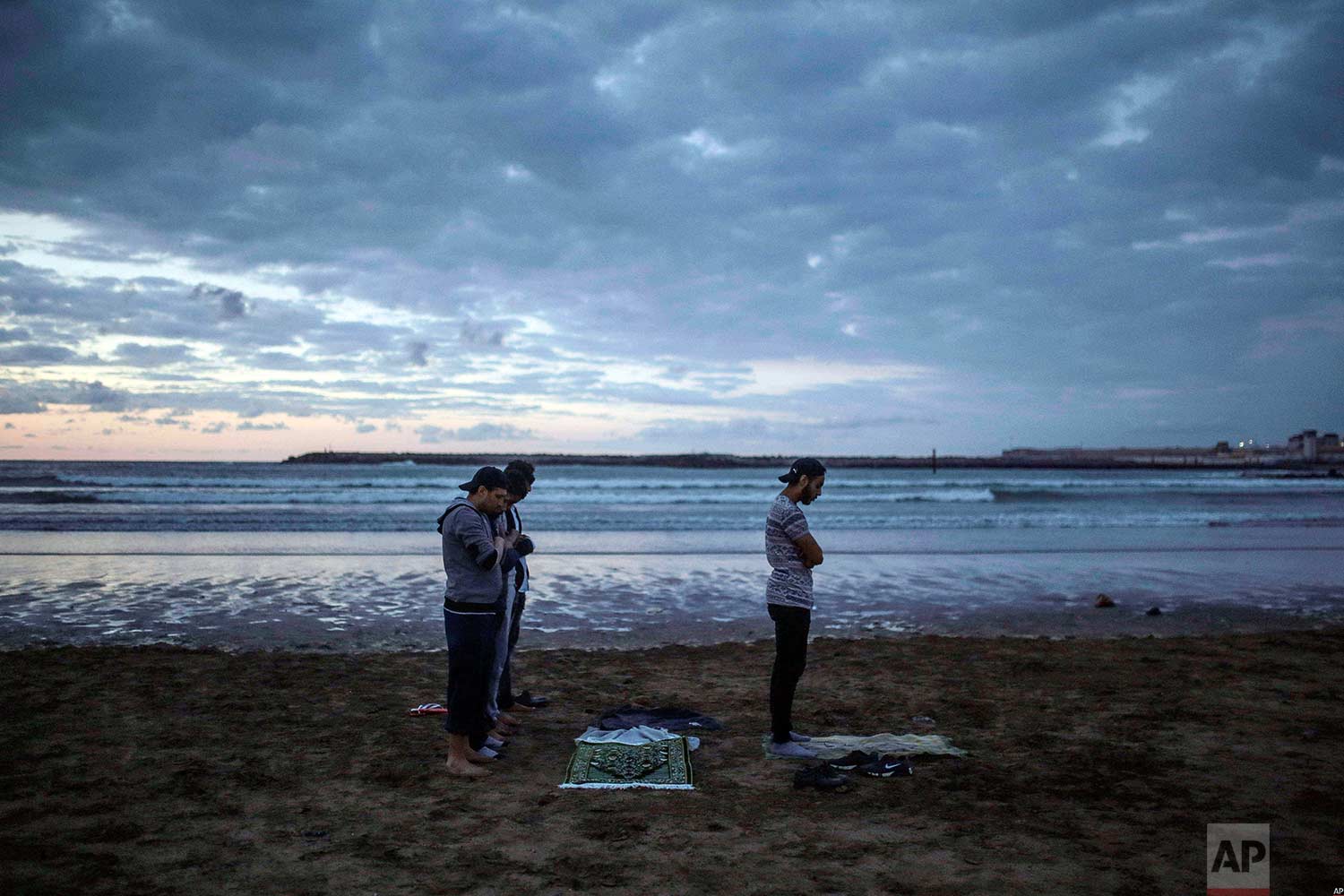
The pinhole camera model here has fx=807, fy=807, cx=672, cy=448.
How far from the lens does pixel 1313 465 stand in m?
109

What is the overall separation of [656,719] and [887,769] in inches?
73.4

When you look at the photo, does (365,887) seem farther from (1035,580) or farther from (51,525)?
(51,525)

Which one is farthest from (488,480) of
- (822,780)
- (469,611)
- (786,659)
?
(822,780)

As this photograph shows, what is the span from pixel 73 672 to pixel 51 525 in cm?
1803

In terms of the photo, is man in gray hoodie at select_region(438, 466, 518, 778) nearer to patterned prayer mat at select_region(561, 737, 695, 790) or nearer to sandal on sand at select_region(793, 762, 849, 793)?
patterned prayer mat at select_region(561, 737, 695, 790)

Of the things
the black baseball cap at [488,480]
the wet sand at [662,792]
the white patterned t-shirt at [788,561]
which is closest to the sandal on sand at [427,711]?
the wet sand at [662,792]

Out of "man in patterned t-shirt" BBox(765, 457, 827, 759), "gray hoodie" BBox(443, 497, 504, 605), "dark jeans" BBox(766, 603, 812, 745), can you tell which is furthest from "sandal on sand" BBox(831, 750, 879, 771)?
"gray hoodie" BBox(443, 497, 504, 605)

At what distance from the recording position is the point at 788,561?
215 inches

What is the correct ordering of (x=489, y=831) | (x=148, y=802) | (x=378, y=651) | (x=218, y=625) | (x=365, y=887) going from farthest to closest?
(x=218, y=625) → (x=378, y=651) → (x=148, y=802) → (x=489, y=831) → (x=365, y=887)

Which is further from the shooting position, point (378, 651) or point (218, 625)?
point (218, 625)

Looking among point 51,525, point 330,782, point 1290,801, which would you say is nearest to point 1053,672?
point 1290,801

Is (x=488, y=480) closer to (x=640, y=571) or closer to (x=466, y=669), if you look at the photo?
(x=466, y=669)

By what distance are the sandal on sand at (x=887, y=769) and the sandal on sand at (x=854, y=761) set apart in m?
0.04

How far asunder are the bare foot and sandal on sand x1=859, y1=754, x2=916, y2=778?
8.04ft
